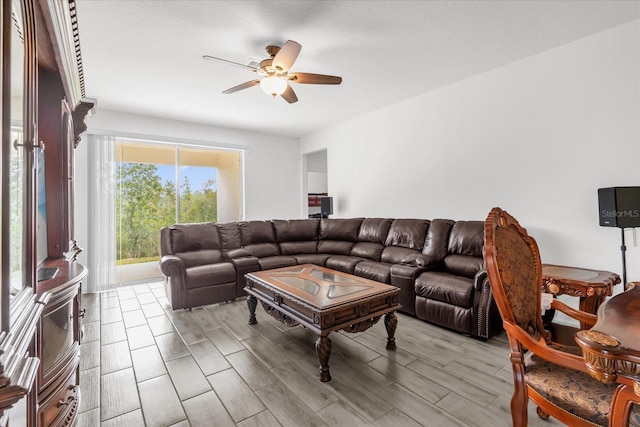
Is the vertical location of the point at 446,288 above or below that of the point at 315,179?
below

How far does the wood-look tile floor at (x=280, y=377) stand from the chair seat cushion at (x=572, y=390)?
521 millimetres

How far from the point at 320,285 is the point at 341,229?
2430 mm

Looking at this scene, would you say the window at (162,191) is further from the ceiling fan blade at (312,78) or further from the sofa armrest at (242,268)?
the ceiling fan blade at (312,78)

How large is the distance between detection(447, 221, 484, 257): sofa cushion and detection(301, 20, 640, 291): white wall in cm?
38

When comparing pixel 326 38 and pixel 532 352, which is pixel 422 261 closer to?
pixel 532 352

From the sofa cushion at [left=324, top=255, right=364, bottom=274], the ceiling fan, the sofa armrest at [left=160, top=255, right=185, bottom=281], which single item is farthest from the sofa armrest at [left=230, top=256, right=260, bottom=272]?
the ceiling fan

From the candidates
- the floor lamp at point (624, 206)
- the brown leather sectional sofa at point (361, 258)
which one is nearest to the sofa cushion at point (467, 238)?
the brown leather sectional sofa at point (361, 258)

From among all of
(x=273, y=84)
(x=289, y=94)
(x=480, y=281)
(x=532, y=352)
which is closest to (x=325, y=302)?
(x=532, y=352)

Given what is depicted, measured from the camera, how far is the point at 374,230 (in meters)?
4.61

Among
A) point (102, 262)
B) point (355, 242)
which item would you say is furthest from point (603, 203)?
point (102, 262)

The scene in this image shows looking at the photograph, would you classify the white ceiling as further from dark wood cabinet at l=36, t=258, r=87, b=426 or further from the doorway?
the doorway

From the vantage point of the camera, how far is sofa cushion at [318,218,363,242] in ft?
16.4

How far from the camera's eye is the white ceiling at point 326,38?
7.59 feet

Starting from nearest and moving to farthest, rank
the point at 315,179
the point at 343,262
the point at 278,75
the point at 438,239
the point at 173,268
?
the point at 278,75
the point at 173,268
the point at 438,239
the point at 343,262
the point at 315,179
